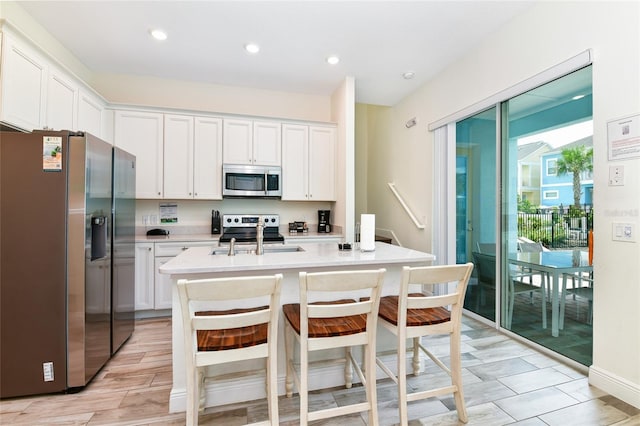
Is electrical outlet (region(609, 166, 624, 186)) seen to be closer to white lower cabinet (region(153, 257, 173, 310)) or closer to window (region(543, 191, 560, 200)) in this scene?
window (region(543, 191, 560, 200))

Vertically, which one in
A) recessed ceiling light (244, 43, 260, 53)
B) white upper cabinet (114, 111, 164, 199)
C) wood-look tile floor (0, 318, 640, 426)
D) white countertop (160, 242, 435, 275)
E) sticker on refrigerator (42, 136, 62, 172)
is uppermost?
recessed ceiling light (244, 43, 260, 53)

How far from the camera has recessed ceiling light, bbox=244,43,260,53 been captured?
3059 mm

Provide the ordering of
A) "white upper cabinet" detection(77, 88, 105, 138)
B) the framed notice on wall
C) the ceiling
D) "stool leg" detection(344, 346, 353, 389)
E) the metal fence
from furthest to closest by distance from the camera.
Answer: "white upper cabinet" detection(77, 88, 105, 138) → the ceiling → the metal fence → "stool leg" detection(344, 346, 353, 389) → the framed notice on wall

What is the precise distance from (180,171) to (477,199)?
3541 millimetres

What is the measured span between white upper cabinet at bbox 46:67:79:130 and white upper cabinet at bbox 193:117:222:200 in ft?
3.95

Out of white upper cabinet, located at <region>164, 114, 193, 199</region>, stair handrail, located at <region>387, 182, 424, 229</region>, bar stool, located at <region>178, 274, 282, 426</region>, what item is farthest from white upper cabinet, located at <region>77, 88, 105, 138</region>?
stair handrail, located at <region>387, 182, 424, 229</region>

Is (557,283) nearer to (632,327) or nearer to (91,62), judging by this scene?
(632,327)

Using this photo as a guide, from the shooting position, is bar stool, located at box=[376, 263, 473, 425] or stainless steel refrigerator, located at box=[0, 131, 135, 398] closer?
bar stool, located at box=[376, 263, 473, 425]

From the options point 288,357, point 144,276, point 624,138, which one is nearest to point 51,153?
point 144,276

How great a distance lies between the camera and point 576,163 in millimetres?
2348

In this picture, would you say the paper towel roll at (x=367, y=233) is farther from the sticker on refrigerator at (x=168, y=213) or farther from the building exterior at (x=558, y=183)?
the sticker on refrigerator at (x=168, y=213)

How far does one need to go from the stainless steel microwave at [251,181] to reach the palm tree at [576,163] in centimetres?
297

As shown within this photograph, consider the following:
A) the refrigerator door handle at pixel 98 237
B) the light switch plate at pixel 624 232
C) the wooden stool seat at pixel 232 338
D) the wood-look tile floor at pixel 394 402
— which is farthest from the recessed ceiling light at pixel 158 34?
the light switch plate at pixel 624 232

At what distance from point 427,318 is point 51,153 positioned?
8.35 feet
